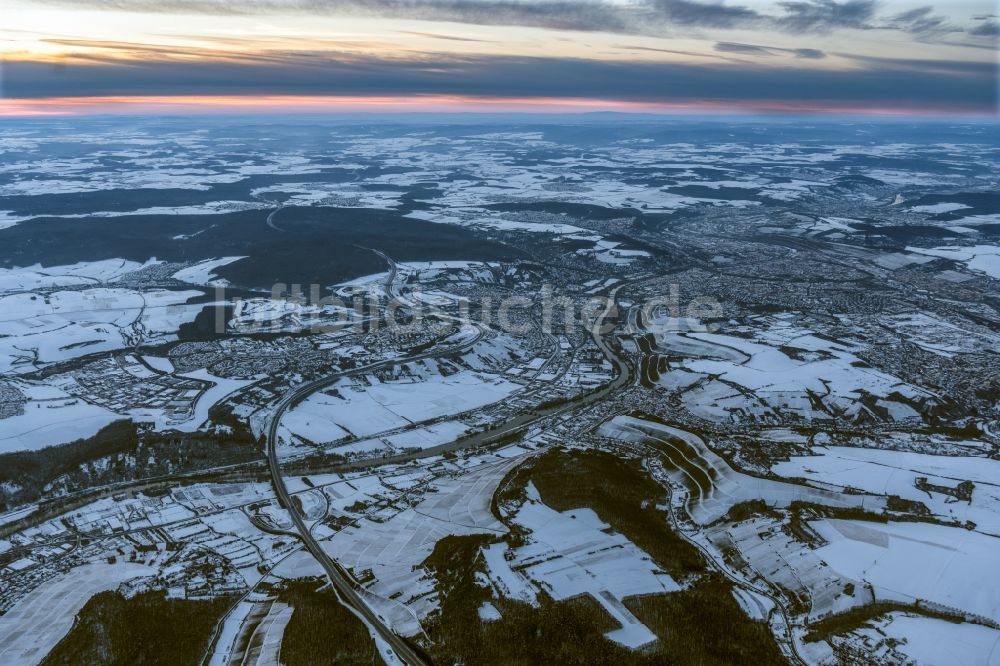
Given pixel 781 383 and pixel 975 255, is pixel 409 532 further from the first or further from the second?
pixel 975 255

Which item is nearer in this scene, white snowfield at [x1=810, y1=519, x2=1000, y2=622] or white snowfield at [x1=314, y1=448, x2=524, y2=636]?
white snowfield at [x1=314, y1=448, x2=524, y2=636]

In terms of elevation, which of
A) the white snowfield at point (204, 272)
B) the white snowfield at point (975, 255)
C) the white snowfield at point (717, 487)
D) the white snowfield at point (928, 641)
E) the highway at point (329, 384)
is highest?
the white snowfield at point (975, 255)

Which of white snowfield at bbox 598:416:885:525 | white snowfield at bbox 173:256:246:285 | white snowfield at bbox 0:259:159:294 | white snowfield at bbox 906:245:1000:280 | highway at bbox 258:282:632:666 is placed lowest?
white snowfield at bbox 0:259:159:294

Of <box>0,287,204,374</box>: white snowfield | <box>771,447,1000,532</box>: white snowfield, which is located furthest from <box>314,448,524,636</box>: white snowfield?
<box>0,287,204,374</box>: white snowfield

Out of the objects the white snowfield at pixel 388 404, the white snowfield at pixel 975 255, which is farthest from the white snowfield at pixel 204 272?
the white snowfield at pixel 975 255

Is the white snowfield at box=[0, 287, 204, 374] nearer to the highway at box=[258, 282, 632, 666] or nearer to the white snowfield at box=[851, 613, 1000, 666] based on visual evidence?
the highway at box=[258, 282, 632, 666]

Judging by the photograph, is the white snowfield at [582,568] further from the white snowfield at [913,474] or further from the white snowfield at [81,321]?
the white snowfield at [81,321]

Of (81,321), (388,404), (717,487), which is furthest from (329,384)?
(81,321)

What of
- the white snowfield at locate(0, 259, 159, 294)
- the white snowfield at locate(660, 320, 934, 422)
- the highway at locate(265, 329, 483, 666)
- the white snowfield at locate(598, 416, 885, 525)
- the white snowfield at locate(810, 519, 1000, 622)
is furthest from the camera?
the white snowfield at locate(0, 259, 159, 294)

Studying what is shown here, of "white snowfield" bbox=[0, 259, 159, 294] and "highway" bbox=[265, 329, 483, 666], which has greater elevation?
"highway" bbox=[265, 329, 483, 666]
